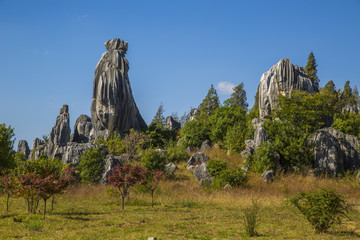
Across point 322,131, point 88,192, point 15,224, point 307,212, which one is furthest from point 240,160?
point 15,224

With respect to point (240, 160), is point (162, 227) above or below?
below

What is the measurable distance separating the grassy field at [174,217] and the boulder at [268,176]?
59cm

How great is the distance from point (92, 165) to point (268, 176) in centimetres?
1370

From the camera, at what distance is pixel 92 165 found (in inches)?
968

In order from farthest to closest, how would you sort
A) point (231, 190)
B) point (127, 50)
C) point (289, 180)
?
point (127, 50), point (289, 180), point (231, 190)

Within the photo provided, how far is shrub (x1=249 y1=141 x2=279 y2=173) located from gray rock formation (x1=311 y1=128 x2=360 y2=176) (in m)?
3.66

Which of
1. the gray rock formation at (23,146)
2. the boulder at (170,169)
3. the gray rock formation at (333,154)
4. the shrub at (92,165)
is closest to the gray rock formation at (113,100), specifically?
the shrub at (92,165)

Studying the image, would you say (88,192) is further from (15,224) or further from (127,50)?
(127,50)

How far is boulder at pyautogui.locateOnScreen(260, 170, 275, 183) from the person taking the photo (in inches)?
867

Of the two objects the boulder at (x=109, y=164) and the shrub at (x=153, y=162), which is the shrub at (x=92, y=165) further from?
the shrub at (x=153, y=162)

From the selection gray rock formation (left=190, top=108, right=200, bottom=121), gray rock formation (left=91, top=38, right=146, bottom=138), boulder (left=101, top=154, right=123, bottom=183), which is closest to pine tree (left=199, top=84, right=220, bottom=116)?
gray rock formation (left=190, top=108, right=200, bottom=121)

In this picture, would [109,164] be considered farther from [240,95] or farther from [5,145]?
[240,95]

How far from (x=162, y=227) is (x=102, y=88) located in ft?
103

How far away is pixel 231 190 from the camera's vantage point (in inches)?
768
